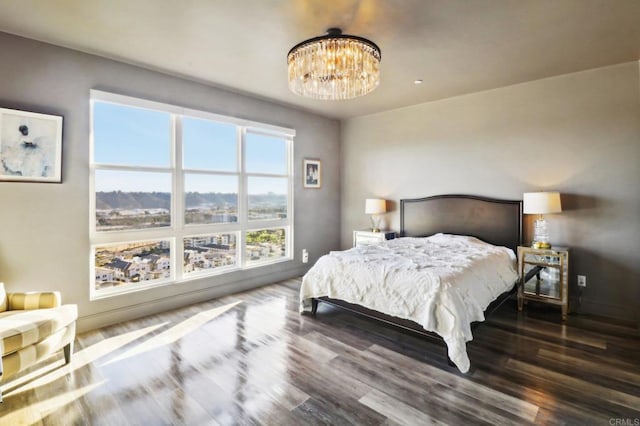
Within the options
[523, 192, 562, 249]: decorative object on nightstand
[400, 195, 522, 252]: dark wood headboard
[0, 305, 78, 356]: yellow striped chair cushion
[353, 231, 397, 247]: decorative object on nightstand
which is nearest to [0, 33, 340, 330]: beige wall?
[0, 305, 78, 356]: yellow striped chair cushion

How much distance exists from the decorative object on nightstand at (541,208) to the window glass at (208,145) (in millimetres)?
3668

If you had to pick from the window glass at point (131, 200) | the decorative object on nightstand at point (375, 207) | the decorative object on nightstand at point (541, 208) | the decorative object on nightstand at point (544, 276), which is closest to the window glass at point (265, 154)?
the window glass at point (131, 200)

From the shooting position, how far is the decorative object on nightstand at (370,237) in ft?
16.4

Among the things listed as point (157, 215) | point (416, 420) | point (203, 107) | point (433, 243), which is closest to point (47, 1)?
point (203, 107)

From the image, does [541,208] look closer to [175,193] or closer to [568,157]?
[568,157]

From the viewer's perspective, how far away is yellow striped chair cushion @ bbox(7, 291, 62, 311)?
2463 mm

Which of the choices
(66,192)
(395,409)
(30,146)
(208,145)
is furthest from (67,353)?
(208,145)

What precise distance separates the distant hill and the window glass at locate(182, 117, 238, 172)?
37cm

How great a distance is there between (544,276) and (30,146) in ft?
17.7

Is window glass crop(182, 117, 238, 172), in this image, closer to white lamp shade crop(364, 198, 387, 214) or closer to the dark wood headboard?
white lamp shade crop(364, 198, 387, 214)

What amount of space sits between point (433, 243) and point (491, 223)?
31.6 inches

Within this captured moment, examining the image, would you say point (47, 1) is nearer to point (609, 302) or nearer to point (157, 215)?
point (157, 215)

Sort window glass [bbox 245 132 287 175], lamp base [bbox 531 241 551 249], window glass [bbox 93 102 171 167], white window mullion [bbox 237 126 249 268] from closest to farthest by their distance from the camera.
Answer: window glass [bbox 93 102 171 167] → lamp base [bbox 531 241 551 249] → white window mullion [bbox 237 126 249 268] → window glass [bbox 245 132 287 175]

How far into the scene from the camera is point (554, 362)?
8.13 feet
